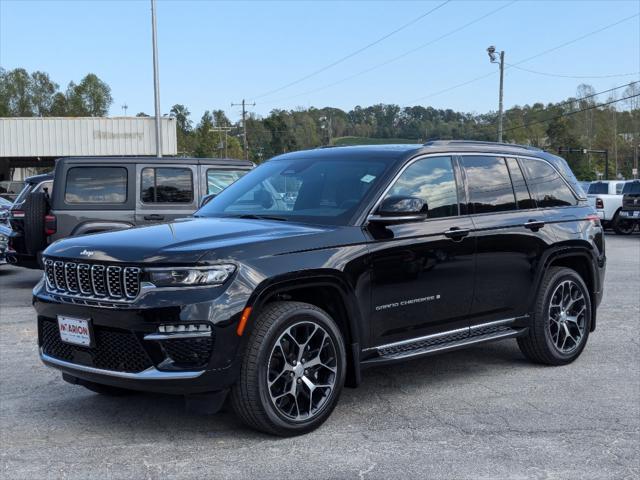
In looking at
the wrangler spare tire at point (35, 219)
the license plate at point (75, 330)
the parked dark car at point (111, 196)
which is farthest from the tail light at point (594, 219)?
the wrangler spare tire at point (35, 219)

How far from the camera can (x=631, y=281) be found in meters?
12.4

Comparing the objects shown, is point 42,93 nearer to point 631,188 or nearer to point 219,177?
point 631,188

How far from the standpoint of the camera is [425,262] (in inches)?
215

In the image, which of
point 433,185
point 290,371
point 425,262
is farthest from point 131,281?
point 433,185

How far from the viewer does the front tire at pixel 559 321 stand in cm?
638

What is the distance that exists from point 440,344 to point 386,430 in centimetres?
93

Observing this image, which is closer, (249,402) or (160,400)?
(249,402)

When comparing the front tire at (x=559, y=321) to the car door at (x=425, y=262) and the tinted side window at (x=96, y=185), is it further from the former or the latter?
the tinted side window at (x=96, y=185)

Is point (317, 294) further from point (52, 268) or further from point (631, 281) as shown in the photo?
point (631, 281)

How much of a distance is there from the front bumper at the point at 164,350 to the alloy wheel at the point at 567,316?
3199mm

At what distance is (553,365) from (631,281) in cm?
649

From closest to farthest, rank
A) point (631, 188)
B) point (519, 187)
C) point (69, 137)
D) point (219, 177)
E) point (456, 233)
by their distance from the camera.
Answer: point (456, 233)
point (519, 187)
point (219, 177)
point (631, 188)
point (69, 137)

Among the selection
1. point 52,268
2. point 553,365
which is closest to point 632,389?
point 553,365

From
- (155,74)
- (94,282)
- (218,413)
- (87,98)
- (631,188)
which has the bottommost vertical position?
(218,413)
